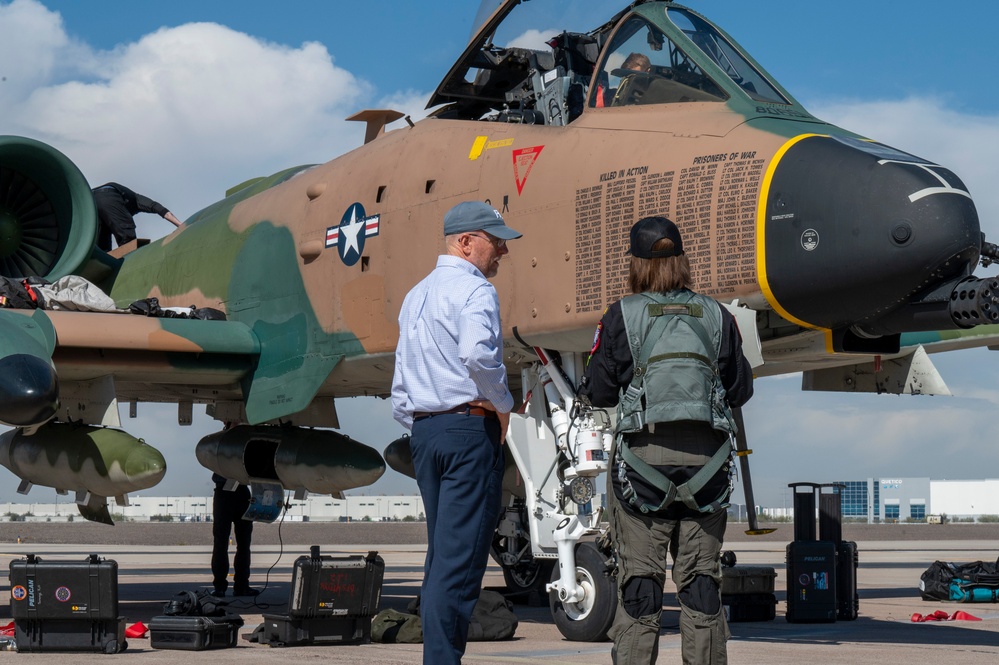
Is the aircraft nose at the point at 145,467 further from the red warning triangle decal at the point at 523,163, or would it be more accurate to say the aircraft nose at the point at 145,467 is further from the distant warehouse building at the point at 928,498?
the distant warehouse building at the point at 928,498

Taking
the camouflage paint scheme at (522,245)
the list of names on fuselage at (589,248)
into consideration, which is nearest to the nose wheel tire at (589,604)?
the camouflage paint scheme at (522,245)

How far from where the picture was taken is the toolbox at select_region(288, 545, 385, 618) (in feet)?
27.3

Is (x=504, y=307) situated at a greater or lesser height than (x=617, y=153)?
lesser

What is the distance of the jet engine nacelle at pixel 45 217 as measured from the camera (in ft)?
40.5

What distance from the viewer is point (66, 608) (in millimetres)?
7949

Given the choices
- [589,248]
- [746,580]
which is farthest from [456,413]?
[746,580]

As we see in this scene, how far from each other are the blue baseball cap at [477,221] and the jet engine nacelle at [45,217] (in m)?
8.20

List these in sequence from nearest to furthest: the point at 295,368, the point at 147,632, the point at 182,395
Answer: the point at 147,632, the point at 295,368, the point at 182,395

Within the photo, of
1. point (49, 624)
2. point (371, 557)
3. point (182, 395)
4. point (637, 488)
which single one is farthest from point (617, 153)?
point (182, 395)

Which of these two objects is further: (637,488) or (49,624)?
(49,624)

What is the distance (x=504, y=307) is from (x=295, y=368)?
304cm

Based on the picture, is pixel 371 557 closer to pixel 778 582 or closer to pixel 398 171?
pixel 398 171

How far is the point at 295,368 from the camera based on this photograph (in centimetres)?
1125

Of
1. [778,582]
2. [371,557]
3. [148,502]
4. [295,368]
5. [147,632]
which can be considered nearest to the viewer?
[371,557]
